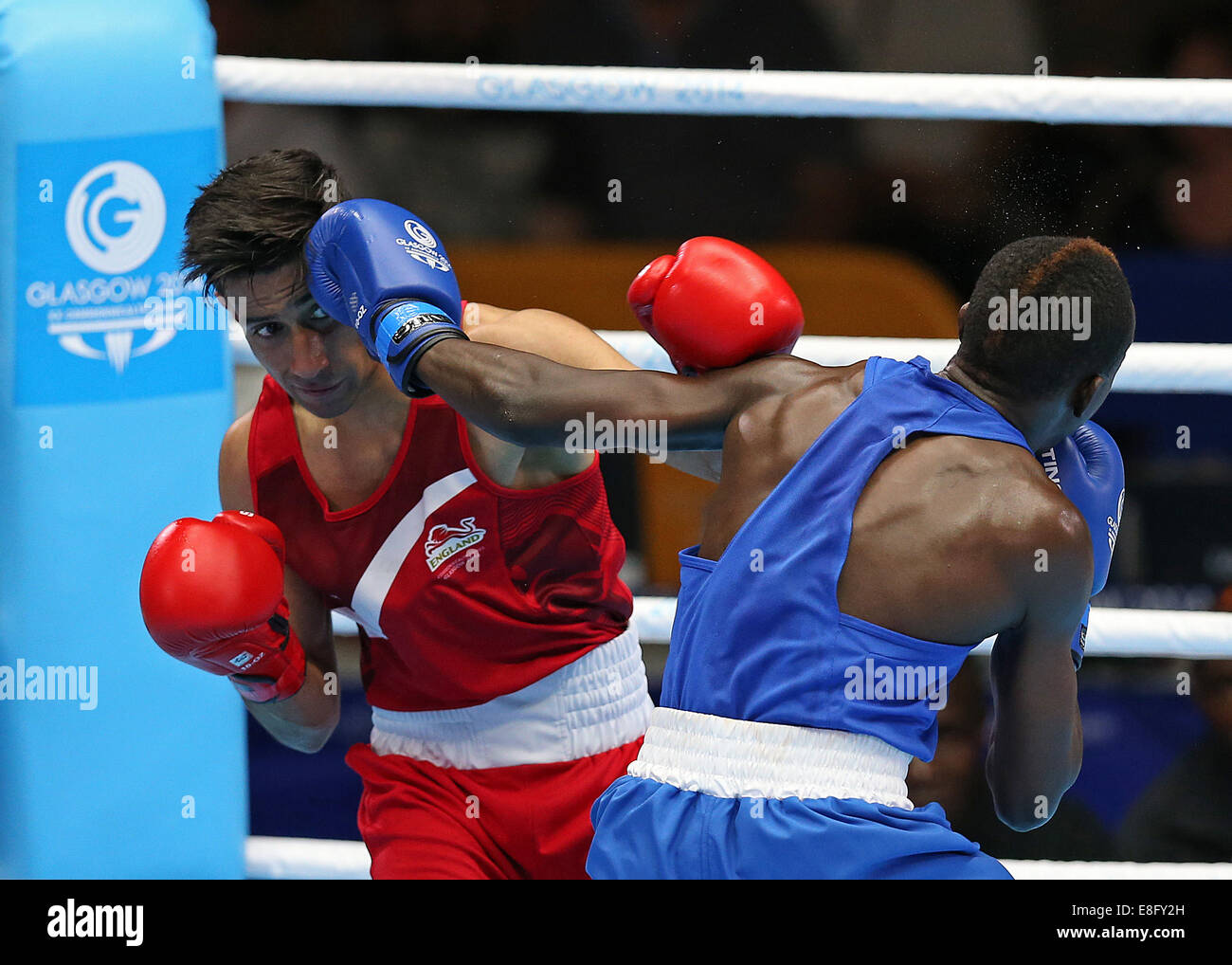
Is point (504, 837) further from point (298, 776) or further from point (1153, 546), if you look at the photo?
point (1153, 546)

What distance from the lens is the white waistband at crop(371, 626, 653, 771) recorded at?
179cm

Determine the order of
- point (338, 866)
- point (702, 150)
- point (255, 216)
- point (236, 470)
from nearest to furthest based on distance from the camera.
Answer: point (255, 216)
point (236, 470)
point (338, 866)
point (702, 150)

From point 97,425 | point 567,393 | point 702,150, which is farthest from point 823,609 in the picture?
point 702,150

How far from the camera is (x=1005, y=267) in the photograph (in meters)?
1.42

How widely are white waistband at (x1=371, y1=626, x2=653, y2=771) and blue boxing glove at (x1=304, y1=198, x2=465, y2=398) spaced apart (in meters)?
0.47

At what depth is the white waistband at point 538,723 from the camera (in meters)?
1.79

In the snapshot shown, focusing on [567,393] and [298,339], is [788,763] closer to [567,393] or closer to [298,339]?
[567,393]

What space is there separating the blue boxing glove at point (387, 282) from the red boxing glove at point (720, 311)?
243mm

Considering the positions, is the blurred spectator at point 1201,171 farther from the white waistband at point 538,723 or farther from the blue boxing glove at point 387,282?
the blue boxing glove at point 387,282

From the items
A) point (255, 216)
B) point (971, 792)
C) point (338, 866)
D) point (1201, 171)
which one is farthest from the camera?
point (1201, 171)

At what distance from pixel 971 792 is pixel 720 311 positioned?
1.39 metres

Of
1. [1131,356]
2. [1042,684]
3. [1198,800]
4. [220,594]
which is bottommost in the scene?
[1198,800]

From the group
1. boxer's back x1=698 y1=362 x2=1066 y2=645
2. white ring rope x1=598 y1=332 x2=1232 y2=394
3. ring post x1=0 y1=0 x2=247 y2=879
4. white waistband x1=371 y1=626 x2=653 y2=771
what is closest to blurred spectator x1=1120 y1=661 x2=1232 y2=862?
white ring rope x1=598 y1=332 x2=1232 y2=394

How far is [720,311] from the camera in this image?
1.55m
